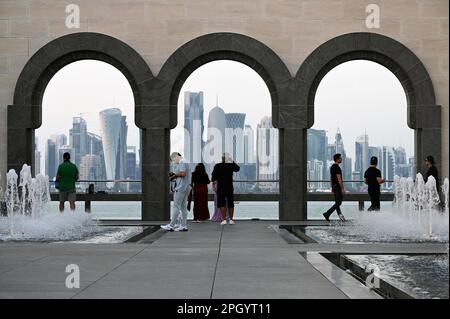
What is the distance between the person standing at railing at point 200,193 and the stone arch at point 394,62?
3062 millimetres

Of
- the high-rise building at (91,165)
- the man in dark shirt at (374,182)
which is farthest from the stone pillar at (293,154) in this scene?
the high-rise building at (91,165)

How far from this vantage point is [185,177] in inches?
658

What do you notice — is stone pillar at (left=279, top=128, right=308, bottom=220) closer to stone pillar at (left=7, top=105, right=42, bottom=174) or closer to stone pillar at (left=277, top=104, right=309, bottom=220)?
stone pillar at (left=277, top=104, right=309, bottom=220)

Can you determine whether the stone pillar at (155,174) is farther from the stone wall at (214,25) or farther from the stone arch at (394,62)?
the stone arch at (394,62)

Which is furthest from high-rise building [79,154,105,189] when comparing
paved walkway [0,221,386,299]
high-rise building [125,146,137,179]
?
paved walkway [0,221,386,299]

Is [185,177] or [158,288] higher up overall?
[185,177]

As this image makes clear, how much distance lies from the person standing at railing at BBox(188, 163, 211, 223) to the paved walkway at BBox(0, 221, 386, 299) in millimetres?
5925

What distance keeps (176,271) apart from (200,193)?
10816 millimetres

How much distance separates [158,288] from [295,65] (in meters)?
13.4

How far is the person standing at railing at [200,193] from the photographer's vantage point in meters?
20.3

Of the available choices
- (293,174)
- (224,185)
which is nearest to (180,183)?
(224,185)
